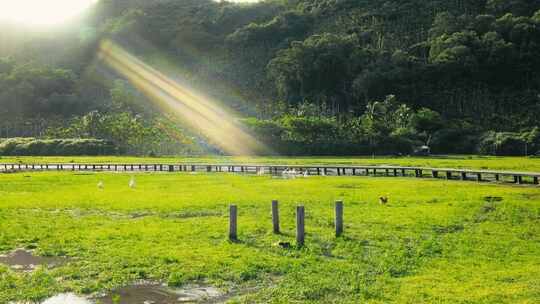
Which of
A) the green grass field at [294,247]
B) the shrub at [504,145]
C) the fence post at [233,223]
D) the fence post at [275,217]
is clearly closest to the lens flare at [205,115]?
the shrub at [504,145]

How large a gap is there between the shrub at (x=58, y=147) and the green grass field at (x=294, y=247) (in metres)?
84.9

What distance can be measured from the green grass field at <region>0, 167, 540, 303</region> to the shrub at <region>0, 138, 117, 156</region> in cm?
8492

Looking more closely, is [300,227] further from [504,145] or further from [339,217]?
[504,145]

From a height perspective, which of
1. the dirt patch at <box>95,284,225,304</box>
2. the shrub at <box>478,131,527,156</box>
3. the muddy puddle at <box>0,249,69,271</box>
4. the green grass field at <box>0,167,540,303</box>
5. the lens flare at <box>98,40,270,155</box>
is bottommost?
the dirt patch at <box>95,284,225,304</box>

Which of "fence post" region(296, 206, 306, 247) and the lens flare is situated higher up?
the lens flare

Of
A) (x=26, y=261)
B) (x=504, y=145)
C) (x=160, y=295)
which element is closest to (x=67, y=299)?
(x=160, y=295)

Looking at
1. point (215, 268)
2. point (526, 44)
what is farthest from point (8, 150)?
point (526, 44)

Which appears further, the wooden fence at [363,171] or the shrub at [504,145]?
the shrub at [504,145]

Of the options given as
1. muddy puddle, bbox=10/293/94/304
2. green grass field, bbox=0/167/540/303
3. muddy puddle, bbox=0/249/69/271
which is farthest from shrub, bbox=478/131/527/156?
muddy puddle, bbox=10/293/94/304

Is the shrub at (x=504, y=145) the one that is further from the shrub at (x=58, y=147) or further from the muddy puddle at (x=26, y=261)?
the muddy puddle at (x=26, y=261)

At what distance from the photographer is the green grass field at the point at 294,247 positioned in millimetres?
13656

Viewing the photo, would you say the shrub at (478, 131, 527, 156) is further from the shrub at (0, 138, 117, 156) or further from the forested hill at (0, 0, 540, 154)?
the shrub at (0, 138, 117, 156)

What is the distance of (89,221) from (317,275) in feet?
48.3

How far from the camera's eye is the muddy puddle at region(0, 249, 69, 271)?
16.9 m
